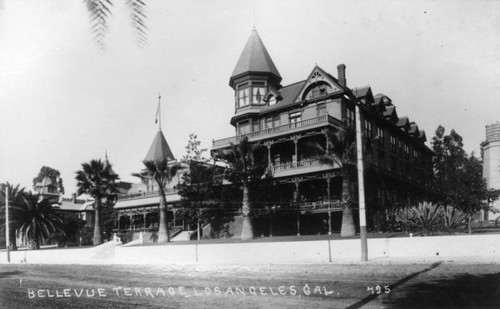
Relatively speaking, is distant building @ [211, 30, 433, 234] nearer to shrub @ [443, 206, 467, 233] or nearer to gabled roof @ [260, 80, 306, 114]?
gabled roof @ [260, 80, 306, 114]

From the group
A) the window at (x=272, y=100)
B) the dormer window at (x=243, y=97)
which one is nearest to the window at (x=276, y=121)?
the window at (x=272, y=100)

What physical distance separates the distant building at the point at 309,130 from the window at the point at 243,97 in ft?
0.15

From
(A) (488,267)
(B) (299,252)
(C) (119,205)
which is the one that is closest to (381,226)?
(B) (299,252)

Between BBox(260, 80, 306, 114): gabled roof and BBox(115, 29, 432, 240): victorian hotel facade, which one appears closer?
BBox(115, 29, 432, 240): victorian hotel facade

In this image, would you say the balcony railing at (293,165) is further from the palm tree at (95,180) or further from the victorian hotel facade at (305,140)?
the palm tree at (95,180)

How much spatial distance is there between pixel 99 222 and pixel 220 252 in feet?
74.0

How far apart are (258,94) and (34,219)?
24622 millimetres

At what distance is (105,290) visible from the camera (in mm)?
12266

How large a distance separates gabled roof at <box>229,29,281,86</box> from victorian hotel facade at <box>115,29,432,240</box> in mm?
92

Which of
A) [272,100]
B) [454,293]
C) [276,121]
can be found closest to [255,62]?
[272,100]

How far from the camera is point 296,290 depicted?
10.6 m

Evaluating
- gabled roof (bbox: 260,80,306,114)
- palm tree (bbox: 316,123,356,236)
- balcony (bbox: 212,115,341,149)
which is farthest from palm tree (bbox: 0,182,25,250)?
palm tree (bbox: 316,123,356,236)

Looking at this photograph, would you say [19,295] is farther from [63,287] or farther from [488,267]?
[488,267]

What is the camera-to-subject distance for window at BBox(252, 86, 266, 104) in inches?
1602
